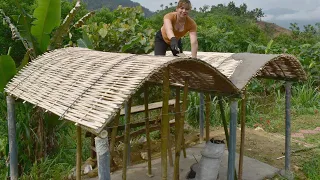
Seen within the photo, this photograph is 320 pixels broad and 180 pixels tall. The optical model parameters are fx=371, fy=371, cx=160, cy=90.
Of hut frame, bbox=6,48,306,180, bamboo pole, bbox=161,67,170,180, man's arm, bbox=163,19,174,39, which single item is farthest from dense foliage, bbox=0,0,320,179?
bamboo pole, bbox=161,67,170,180

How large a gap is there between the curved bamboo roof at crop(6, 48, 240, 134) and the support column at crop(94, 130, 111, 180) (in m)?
0.09

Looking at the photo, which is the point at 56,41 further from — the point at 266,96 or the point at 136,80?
the point at 266,96

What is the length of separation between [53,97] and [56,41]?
2.33 metres

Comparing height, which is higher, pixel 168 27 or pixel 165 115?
pixel 168 27

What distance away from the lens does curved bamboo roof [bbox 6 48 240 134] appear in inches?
124

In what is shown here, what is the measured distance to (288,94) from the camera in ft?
17.6

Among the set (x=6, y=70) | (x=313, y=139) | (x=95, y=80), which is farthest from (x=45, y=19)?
(x=313, y=139)

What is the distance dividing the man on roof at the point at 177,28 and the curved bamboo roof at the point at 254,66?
1.15ft

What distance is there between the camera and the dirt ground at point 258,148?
6340mm

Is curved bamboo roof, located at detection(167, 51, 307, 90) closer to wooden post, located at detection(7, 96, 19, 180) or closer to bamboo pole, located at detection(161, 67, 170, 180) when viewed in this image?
bamboo pole, located at detection(161, 67, 170, 180)

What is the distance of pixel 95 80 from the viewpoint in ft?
11.8

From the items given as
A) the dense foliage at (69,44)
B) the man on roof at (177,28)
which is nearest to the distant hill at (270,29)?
the dense foliage at (69,44)

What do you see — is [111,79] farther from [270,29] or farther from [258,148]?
[270,29]

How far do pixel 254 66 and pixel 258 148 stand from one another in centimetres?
328
